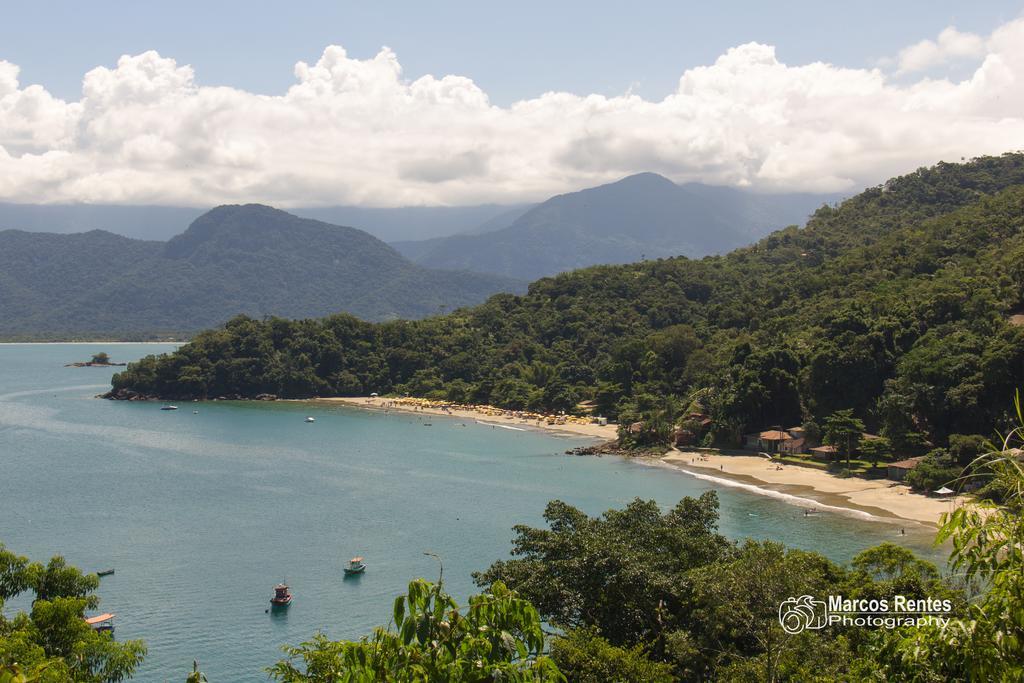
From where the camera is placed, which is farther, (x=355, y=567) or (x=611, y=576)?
(x=355, y=567)

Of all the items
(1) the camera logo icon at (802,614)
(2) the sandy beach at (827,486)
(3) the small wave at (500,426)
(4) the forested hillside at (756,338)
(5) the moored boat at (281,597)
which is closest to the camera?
(1) the camera logo icon at (802,614)

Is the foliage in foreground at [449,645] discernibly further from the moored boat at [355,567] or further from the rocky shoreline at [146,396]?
the rocky shoreline at [146,396]

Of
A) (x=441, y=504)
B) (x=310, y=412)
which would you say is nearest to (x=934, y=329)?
(x=441, y=504)

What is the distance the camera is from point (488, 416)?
255ft

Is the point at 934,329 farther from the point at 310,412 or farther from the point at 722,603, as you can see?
the point at 310,412

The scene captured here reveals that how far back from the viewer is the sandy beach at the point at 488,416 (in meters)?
67.1

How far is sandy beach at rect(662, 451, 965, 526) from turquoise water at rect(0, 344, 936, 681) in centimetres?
215

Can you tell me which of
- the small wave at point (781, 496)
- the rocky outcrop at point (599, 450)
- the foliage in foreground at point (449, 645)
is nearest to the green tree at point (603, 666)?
the foliage in foreground at point (449, 645)

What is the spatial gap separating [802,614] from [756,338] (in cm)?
5189

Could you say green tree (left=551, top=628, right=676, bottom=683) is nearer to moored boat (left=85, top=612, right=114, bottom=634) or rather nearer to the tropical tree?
the tropical tree

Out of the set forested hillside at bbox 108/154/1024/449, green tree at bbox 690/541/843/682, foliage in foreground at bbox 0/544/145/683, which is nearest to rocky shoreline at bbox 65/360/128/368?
forested hillside at bbox 108/154/1024/449

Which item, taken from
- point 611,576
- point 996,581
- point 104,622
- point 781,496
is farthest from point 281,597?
point 996,581

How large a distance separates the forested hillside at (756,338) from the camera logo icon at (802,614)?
31286 mm

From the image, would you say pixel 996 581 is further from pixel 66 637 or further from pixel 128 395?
pixel 128 395
